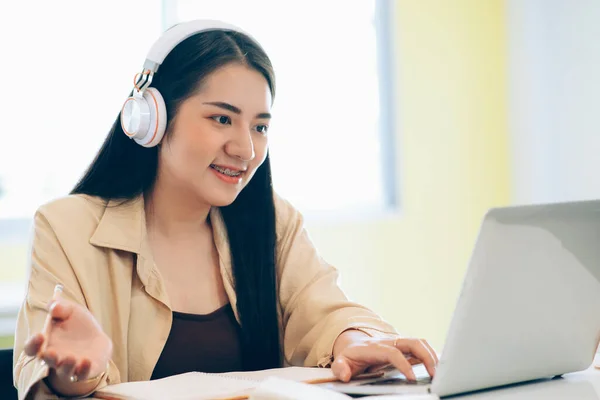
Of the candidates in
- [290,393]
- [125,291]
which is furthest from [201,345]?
[290,393]

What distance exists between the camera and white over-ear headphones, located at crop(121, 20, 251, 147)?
4.39 feet

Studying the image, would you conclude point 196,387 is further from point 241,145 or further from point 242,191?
point 242,191

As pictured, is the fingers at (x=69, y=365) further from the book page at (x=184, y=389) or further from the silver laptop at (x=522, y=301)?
the silver laptop at (x=522, y=301)

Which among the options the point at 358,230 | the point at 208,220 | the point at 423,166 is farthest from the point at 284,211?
the point at 423,166

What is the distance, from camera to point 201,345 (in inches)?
54.1

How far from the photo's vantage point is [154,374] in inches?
52.5

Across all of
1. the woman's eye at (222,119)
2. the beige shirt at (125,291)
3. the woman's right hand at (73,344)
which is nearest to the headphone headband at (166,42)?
the woman's eye at (222,119)

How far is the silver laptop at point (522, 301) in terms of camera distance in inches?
30.9

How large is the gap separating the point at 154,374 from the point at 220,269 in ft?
0.82

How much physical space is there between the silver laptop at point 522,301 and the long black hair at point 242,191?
500 millimetres

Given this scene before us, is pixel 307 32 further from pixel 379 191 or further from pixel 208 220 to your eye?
pixel 208 220

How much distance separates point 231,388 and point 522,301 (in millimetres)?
365

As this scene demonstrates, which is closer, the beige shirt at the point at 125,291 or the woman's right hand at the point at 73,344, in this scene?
the woman's right hand at the point at 73,344

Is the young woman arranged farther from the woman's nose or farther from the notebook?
the notebook
